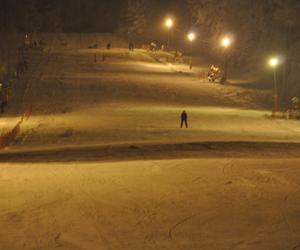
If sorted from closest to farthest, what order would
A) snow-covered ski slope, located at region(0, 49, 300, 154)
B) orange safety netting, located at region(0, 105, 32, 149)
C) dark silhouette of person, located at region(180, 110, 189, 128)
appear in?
orange safety netting, located at region(0, 105, 32, 149), snow-covered ski slope, located at region(0, 49, 300, 154), dark silhouette of person, located at region(180, 110, 189, 128)

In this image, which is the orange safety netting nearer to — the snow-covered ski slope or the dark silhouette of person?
the snow-covered ski slope

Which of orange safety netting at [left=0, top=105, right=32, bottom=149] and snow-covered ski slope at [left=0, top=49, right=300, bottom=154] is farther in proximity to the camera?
snow-covered ski slope at [left=0, top=49, right=300, bottom=154]

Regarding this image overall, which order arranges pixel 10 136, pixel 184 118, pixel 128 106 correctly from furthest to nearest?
pixel 128 106, pixel 184 118, pixel 10 136

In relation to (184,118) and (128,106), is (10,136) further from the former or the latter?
(128,106)

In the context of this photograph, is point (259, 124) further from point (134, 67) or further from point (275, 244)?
point (134, 67)

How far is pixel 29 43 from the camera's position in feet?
229

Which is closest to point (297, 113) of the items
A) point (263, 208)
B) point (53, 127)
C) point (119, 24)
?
point (53, 127)

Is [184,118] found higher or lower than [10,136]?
higher

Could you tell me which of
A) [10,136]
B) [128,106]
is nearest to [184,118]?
[10,136]

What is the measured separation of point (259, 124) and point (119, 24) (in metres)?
66.4

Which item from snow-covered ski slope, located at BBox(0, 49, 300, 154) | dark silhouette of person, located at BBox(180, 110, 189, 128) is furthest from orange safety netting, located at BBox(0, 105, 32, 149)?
dark silhouette of person, located at BBox(180, 110, 189, 128)

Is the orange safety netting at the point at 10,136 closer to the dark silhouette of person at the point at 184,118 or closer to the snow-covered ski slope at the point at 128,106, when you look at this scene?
the snow-covered ski slope at the point at 128,106

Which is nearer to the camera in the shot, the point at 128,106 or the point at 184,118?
the point at 184,118

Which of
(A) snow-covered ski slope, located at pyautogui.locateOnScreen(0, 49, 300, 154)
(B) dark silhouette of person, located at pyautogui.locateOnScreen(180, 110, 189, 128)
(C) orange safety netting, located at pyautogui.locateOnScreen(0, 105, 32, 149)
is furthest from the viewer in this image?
(B) dark silhouette of person, located at pyautogui.locateOnScreen(180, 110, 189, 128)
